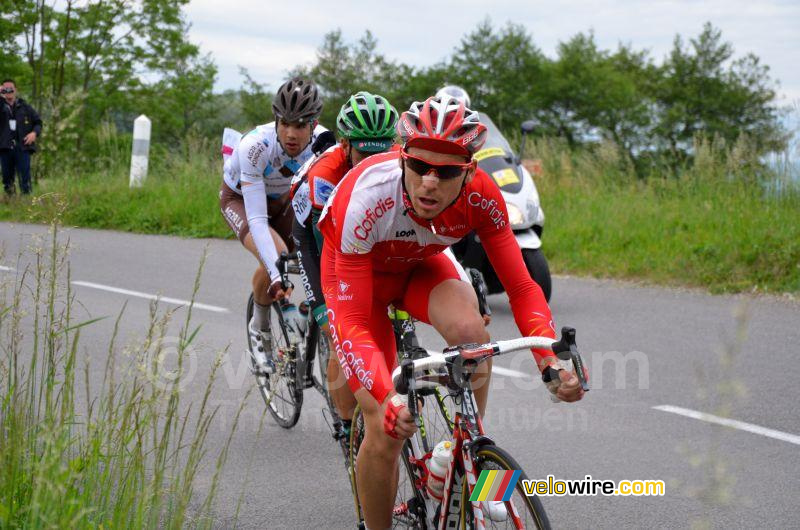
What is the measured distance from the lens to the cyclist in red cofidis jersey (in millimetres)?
3539

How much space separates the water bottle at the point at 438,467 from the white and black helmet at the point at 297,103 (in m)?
2.81

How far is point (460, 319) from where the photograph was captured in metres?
3.85

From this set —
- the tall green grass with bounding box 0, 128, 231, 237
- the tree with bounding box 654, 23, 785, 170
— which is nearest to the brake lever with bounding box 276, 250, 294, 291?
the tall green grass with bounding box 0, 128, 231, 237

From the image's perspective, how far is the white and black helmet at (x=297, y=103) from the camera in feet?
19.5

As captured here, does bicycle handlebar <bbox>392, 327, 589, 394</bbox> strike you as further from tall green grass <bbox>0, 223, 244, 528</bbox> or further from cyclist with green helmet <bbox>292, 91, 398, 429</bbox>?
cyclist with green helmet <bbox>292, 91, 398, 429</bbox>

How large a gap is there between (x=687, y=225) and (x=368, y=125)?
26.3 feet

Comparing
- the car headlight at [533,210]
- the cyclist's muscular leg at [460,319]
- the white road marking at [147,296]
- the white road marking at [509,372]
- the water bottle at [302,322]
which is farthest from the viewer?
the white road marking at [147,296]

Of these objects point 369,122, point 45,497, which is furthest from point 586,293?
point 45,497

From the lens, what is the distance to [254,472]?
5.63 metres

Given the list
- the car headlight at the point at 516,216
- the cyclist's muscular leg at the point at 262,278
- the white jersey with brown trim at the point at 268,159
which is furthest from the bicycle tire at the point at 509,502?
the car headlight at the point at 516,216

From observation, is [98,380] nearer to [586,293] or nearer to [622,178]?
[586,293]

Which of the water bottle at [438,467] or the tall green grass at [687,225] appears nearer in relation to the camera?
the water bottle at [438,467]

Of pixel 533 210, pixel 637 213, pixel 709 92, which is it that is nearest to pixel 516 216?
pixel 533 210

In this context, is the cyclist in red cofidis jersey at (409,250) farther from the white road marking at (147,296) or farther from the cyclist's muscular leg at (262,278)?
the white road marking at (147,296)
